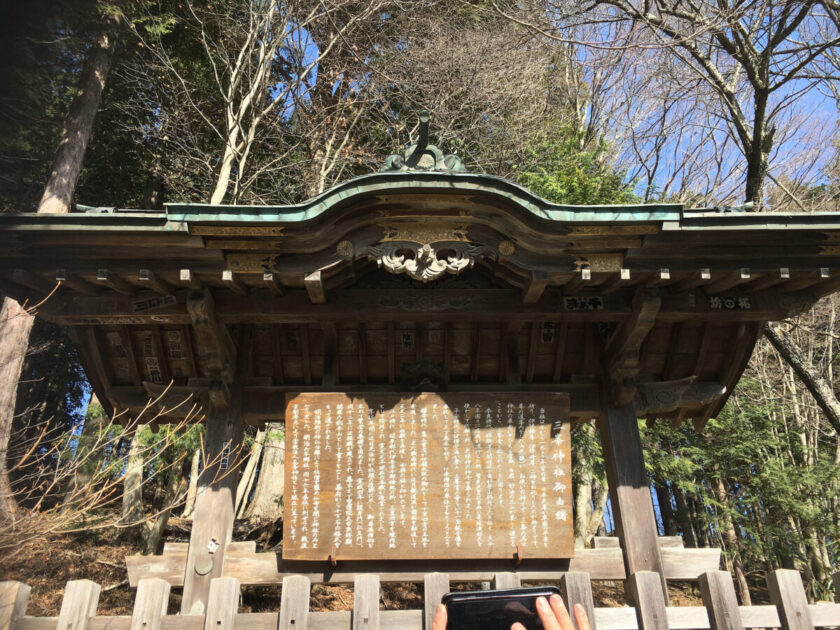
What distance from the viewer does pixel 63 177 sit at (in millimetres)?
11266

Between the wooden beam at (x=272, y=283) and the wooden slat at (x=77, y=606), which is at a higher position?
the wooden beam at (x=272, y=283)

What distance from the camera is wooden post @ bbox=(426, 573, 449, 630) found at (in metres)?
3.80

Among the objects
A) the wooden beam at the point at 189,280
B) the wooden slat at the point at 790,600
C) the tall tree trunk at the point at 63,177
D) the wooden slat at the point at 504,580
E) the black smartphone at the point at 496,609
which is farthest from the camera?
the tall tree trunk at the point at 63,177

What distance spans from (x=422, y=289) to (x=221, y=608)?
287 centimetres

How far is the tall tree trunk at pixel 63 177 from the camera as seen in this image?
9672mm

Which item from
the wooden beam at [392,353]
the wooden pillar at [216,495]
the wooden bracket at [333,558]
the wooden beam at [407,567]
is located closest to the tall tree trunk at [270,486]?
the wooden pillar at [216,495]

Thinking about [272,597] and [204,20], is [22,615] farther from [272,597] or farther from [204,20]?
[204,20]

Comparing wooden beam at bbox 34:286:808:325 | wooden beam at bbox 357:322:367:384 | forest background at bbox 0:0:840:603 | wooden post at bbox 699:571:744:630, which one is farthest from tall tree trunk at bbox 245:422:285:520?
wooden post at bbox 699:571:744:630

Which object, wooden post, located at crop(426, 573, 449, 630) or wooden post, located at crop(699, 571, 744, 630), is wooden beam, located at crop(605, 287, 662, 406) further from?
wooden post, located at crop(426, 573, 449, 630)

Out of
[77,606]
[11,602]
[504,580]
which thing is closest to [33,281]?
[11,602]

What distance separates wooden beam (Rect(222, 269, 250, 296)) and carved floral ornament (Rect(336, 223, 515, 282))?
2.80ft

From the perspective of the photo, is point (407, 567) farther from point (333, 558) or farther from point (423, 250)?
point (423, 250)

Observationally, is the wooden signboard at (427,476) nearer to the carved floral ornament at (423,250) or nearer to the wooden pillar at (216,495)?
the wooden pillar at (216,495)

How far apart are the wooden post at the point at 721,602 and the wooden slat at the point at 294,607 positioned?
Result: 2.71 metres
